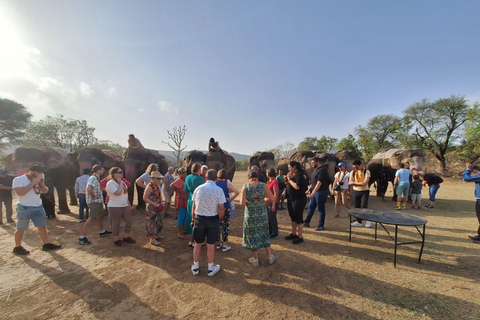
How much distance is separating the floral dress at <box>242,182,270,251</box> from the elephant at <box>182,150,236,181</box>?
538 cm

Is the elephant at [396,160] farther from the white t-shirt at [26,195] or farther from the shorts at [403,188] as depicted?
the white t-shirt at [26,195]

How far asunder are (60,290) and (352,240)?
5.80m

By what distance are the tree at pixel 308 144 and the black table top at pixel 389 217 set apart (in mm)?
38605

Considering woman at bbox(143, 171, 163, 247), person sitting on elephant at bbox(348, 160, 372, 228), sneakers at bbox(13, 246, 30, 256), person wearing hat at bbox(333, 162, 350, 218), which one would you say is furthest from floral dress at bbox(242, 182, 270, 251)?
sneakers at bbox(13, 246, 30, 256)

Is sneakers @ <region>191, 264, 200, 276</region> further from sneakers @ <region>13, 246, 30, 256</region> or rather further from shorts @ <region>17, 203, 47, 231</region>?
sneakers @ <region>13, 246, 30, 256</region>

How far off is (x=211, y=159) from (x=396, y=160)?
8879 millimetres

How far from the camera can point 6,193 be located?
6.14 meters

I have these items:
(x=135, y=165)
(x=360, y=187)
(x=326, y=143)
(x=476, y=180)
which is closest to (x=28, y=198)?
(x=135, y=165)

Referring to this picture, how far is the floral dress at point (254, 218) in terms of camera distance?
3.44m

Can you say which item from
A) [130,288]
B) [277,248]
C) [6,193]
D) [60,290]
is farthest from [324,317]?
[6,193]

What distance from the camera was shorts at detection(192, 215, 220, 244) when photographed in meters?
3.17

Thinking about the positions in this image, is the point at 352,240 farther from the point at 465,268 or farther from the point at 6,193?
the point at 6,193

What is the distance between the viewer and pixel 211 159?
912cm

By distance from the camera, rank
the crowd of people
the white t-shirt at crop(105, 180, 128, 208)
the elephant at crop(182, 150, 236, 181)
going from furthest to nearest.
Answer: the elephant at crop(182, 150, 236, 181), the white t-shirt at crop(105, 180, 128, 208), the crowd of people
